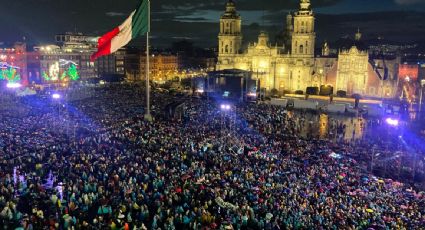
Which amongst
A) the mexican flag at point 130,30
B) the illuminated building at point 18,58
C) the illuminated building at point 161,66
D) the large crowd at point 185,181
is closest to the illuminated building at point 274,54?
the illuminated building at point 161,66

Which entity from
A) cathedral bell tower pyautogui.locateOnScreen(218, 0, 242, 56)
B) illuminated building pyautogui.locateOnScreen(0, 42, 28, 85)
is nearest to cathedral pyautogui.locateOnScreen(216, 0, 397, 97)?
cathedral bell tower pyautogui.locateOnScreen(218, 0, 242, 56)

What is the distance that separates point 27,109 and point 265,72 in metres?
45.2

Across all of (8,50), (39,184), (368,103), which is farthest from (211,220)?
(8,50)

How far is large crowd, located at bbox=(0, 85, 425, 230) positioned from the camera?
15.6 meters

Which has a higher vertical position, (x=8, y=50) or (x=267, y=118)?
(x=8, y=50)

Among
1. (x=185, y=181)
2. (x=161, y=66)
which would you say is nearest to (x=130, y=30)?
(x=185, y=181)

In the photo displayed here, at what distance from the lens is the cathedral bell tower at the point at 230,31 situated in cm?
7925

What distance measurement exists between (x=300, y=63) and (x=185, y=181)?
58361mm

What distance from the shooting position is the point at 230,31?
79.7 metres

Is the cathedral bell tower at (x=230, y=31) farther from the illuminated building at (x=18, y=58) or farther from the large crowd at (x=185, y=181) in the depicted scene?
the large crowd at (x=185, y=181)

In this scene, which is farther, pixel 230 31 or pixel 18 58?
pixel 18 58

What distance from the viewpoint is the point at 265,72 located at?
249 ft

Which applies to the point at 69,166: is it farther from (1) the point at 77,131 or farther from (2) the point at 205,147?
(1) the point at 77,131

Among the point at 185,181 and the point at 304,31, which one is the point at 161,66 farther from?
the point at 185,181
